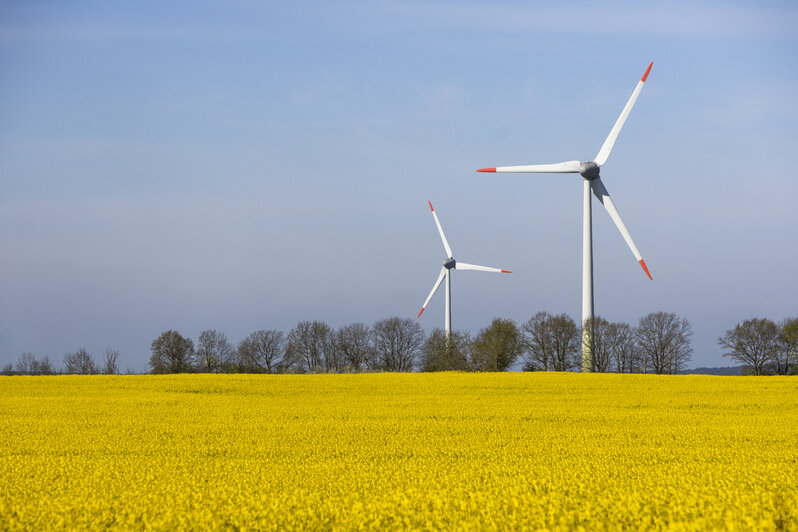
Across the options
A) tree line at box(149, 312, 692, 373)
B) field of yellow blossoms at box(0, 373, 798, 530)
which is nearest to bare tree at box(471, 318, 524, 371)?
tree line at box(149, 312, 692, 373)

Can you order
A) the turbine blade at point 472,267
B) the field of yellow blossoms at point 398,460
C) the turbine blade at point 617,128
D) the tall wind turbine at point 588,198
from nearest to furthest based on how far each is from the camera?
the field of yellow blossoms at point 398,460, the turbine blade at point 617,128, the tall wind turbine at point 588,198, the turbine blade at point 472,267

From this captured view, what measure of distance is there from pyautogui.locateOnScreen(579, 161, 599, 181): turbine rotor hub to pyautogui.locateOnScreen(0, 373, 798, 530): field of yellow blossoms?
26.3 m

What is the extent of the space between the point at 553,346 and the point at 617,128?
43554 mm

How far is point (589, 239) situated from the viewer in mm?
66750

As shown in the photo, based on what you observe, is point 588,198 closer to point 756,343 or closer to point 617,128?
point 617,128

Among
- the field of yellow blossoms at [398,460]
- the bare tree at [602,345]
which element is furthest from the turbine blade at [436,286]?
the field of yellow blossoms at [398,460]

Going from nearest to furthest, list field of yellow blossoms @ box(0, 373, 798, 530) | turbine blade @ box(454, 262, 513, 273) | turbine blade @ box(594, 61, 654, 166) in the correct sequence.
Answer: field of yellow blossoms @ box(0, 373, 798, 530) < turbine blade @ box(594, 61, 654, 166) < turbine blade @ box(454, 262, 513, 273)

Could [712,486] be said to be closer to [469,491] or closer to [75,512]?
[469,491]

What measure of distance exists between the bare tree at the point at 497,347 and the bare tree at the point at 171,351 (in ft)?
136

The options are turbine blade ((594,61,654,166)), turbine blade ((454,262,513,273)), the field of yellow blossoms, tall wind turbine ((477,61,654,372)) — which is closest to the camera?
the field of yellow blossoms

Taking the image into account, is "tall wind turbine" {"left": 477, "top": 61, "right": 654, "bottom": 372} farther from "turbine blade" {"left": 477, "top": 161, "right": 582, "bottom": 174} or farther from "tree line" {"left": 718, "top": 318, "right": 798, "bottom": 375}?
"tree line" {"left": 718, "top": 318, "right": 798, "bottom": 375}

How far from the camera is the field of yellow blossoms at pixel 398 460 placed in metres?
11.3

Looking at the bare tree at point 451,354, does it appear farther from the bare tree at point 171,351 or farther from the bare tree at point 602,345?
the bare tree at point 171,351

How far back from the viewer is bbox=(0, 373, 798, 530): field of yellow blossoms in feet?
37.1
